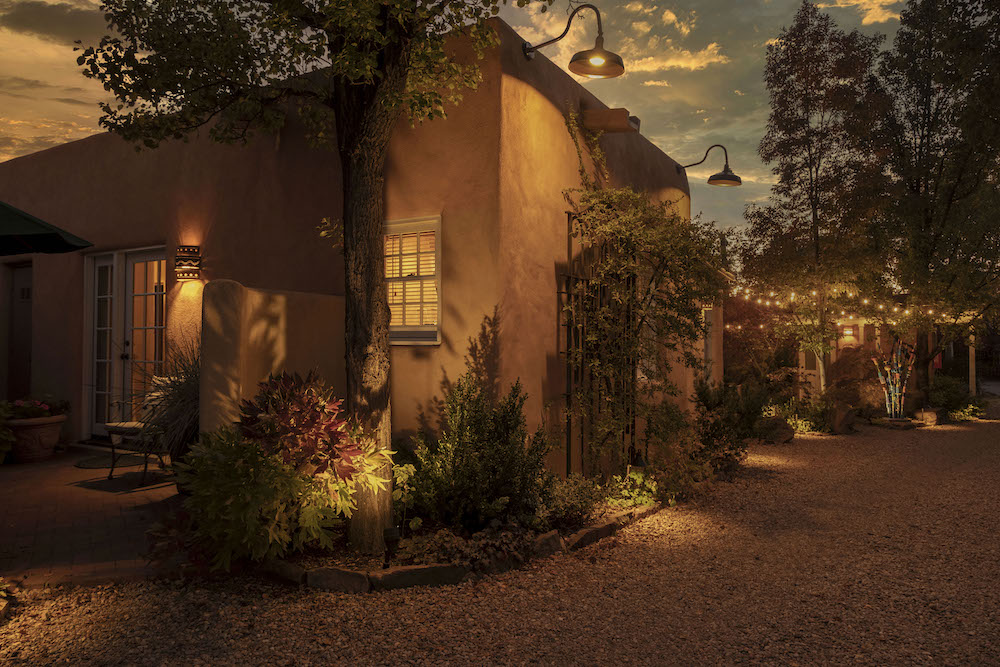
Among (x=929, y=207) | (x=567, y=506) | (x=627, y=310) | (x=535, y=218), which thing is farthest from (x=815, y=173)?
(x=567, y=506)

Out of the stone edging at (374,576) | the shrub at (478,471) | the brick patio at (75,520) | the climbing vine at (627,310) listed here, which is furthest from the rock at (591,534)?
the brick patio at (75,520)

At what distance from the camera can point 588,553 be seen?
464cm

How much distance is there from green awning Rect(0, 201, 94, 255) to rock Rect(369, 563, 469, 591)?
9.72 feet

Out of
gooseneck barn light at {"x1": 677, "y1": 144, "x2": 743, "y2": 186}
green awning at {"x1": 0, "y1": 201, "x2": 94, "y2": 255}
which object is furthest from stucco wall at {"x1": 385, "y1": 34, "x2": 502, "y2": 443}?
gooseneck barn light at {"x1": 677, "y1": 144, "x2": 743, "y2": 186}

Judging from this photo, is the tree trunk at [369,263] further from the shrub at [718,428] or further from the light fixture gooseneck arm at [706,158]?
the light fixture gooseneck arm at [706,158]

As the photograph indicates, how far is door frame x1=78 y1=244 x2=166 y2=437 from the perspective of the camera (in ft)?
27.8

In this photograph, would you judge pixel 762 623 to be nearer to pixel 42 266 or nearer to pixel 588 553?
pixel 588 553

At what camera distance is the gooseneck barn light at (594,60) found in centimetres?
580

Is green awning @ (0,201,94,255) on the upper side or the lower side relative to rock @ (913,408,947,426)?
upper

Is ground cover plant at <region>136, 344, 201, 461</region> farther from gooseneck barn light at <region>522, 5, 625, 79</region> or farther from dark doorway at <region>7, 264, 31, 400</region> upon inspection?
dark doorway at <region>7, 264, 31, 400</region>

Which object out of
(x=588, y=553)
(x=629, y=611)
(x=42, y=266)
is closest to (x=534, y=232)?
(x=588, y=553)

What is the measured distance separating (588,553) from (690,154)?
7.16 m

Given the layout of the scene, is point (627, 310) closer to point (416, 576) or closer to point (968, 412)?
point (416, 576)

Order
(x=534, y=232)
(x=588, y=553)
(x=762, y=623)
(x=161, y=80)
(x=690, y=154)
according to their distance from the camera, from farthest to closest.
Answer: (x=690, y=154), (x=534, y=232), (x=161, y=80), (x=588, y=553), (x=762, y=623)
